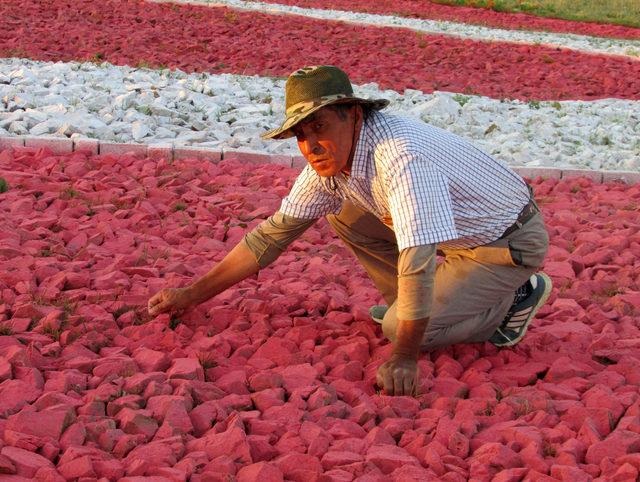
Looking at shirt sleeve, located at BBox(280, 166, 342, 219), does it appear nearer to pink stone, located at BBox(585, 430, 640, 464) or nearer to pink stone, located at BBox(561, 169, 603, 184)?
pink stone, located at BBox(585, 430, 640, 464)

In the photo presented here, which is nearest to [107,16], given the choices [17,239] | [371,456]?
[17,239]

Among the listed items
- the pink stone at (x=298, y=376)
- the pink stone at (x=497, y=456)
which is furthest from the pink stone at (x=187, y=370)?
the pink stone at (x=497, y=456)

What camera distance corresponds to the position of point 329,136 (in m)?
3.46

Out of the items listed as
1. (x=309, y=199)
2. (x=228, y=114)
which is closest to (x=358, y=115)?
(x=309, y=199)

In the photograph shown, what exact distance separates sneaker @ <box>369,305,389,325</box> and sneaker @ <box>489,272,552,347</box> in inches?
17.4

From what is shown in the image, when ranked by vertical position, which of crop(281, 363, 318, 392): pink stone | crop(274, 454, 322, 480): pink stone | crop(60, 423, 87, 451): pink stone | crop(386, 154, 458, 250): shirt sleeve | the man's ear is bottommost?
crop(281, 363, 318, 392): pink stone

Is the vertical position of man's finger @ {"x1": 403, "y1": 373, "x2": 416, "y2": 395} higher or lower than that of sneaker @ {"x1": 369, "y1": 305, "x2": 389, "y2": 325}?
higher

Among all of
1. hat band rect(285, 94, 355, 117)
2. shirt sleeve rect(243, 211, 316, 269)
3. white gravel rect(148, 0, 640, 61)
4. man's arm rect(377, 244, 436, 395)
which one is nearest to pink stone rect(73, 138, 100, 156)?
shirt sleeve rect(243, 211, 316, 269)

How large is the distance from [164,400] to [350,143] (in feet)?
3.43

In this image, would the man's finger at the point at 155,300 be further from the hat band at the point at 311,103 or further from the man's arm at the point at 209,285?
the hat band at the point at 311,103

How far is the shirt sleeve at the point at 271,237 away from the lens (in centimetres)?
397

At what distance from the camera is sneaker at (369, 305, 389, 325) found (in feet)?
13.6

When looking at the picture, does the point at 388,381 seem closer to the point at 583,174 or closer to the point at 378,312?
the point at 378,312

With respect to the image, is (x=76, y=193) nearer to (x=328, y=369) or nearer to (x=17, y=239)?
(x=17, y=239)
